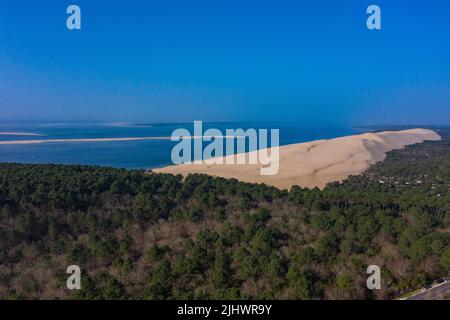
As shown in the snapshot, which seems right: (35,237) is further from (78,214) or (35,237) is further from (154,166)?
(154,166)

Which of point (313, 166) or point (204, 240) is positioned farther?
point (313, 166)

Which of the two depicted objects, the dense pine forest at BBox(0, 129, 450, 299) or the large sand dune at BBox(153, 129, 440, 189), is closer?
the dense pine forest at BBox(0, 129, 450, 299)

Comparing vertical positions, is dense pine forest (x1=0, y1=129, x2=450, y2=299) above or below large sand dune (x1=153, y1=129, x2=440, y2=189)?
below

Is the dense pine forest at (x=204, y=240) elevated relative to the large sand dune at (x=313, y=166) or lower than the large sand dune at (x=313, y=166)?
lower

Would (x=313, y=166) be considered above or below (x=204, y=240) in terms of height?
above

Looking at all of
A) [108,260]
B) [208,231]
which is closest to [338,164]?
[208,231]
